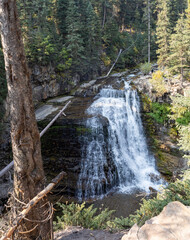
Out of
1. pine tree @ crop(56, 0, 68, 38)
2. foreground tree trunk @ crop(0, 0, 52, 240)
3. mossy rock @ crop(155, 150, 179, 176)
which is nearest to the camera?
foreground tree trunk @ crop(0, 0, 52, 240)

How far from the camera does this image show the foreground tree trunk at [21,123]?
116 inches

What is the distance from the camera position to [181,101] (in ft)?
24.0

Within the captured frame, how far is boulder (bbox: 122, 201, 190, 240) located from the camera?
2.13m

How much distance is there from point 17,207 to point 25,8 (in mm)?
18455

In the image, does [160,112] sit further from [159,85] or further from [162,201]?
[162,201]

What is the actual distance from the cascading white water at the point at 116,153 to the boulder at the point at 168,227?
821 cm

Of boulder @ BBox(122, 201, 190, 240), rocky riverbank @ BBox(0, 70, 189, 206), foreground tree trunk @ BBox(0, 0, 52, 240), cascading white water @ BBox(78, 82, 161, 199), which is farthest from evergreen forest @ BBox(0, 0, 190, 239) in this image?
foreground tree trunk @ BBox(0, 0, 52, 240)

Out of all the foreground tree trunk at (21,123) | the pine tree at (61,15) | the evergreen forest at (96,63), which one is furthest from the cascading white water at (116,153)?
the pine tree at (61,15)

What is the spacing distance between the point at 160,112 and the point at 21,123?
13356mm

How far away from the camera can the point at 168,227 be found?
2289 millimetres

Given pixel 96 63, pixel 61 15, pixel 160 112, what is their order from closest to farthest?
pixel 160 112, pixel 61 15, pixel 96 63

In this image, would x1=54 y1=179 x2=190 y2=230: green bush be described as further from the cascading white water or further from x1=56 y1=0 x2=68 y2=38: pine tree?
x1=56 y1=0 x2=68 y2=38: pine tree

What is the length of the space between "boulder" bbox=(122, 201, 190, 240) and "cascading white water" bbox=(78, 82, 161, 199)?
8206 mm

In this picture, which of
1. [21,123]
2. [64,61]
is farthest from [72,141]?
[64,61]
